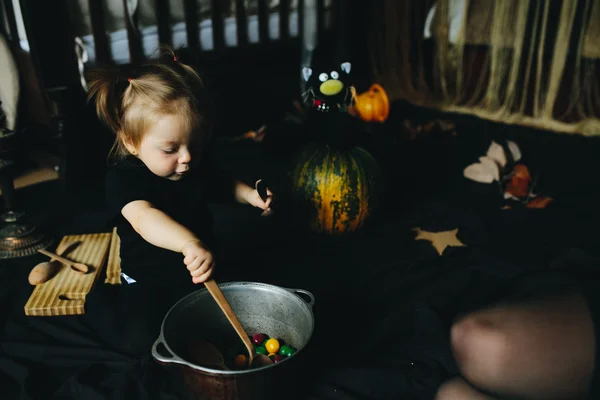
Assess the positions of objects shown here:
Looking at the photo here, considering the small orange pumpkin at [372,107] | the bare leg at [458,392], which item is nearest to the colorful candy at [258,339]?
the bare leg at [458,392]

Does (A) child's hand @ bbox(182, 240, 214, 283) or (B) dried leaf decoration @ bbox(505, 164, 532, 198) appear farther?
(B) dried leaf decoration @ bbox(505, 164, 532, 198)

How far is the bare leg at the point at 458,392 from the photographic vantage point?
2.30 feet

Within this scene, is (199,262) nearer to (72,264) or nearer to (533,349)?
(533,349)

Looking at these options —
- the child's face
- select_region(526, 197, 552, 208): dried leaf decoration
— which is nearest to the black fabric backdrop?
select_region(526, 197, 552, 208): dried leaf decoration

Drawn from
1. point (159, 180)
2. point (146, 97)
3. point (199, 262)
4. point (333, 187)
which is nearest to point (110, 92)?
point (146, 97)

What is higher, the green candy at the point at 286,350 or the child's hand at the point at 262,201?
the child's hand at the point at 262,201

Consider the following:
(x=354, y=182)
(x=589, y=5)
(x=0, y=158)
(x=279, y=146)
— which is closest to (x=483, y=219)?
(x=354, y=182)

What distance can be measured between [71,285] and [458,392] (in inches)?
33.9

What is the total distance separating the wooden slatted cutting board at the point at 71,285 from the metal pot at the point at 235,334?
14.1 inches

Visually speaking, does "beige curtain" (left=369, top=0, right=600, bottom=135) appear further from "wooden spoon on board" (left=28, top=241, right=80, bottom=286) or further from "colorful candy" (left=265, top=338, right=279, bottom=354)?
"wooden spoon on board" (left=28, top=241, right=80, bottom=286)

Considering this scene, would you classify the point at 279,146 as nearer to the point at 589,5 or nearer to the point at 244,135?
the point at 244,135

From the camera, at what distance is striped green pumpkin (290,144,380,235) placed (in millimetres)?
1308

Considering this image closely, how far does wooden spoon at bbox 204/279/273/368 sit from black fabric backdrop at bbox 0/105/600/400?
0.08m

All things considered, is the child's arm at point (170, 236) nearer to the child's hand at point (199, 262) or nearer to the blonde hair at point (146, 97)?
the child's hand at point (199, 262)
